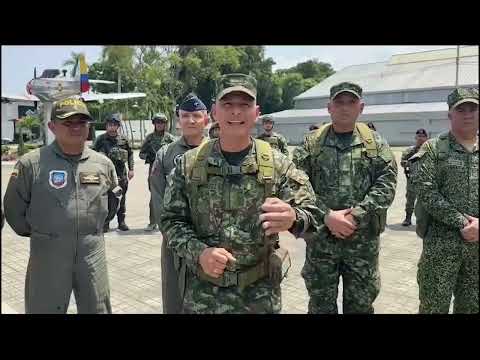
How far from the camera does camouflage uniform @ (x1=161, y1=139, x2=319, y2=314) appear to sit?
2.19 m

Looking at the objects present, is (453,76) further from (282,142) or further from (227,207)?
(227,207)

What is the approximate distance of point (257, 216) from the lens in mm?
2209

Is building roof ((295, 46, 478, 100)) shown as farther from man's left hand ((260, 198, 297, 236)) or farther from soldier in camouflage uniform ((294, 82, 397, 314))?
man's left hand ((260, 198, 297, 236))

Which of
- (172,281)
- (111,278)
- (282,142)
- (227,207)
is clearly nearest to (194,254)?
(227,207)

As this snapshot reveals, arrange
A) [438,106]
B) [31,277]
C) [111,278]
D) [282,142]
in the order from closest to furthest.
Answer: [31,277] → [111,278] → [282,142] → [438,106]

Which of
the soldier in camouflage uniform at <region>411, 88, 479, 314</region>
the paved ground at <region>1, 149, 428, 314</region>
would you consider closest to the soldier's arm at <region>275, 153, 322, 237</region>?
the soldier in camouflage uniform at <region>411, 88, 479, 314</region>

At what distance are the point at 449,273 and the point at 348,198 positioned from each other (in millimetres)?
849

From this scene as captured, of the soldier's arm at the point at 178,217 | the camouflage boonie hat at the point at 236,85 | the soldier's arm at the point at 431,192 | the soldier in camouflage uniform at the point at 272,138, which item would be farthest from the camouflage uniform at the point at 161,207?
the soldier in camouflage uniform at the point at 272,138

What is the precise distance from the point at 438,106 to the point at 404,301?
3417cm

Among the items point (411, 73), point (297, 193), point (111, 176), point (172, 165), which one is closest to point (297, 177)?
point (297, 193)

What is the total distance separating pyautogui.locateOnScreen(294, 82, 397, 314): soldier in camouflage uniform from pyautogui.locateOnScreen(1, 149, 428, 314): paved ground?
1.08m

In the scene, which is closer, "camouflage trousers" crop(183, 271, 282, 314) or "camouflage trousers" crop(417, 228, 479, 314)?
"camouflage trousers" crop(183, 271, 282, 314)

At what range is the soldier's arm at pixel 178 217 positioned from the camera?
2135mm

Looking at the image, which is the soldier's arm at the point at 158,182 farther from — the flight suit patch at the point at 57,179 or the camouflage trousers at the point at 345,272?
the camouflage trousers at the point at 345,272
